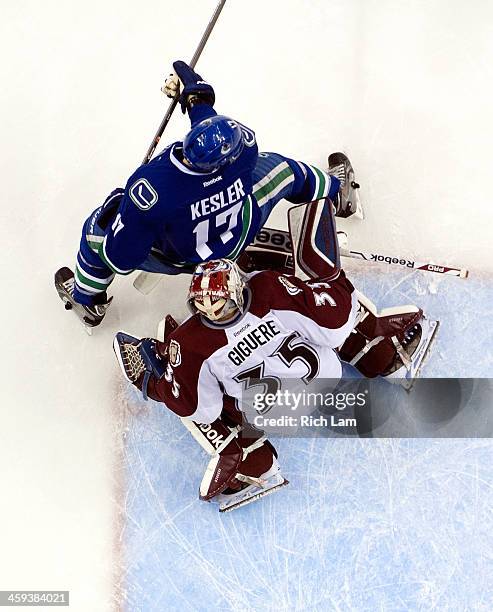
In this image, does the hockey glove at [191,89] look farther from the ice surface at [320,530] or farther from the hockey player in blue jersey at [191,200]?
the ice surface at [320,530]

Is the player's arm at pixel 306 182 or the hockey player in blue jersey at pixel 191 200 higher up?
the player's arm at pixel 306 182

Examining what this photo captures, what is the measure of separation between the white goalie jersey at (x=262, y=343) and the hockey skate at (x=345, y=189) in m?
0.73

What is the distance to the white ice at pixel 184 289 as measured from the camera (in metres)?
3.24

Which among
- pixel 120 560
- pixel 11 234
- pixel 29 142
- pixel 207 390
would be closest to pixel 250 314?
pixel 207 390

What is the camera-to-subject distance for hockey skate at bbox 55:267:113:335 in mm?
3459

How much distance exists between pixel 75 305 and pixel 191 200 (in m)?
1.07

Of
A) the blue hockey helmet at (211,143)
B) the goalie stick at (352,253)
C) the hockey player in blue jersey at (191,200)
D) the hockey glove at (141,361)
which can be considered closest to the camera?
the blue hockey helmet at (211,143)

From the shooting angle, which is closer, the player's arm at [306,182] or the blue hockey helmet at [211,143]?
the blue hockey helmet at [211,143]

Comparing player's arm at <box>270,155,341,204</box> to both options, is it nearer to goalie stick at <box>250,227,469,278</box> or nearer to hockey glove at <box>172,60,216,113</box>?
goalie stick at <box>250,227,469,278</box>

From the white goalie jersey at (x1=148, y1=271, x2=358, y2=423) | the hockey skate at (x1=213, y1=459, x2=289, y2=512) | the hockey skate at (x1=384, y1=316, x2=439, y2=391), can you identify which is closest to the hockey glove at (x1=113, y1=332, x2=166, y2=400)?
the white goalie jersey at (x1=148, y1=271, x2=358, y2=423)

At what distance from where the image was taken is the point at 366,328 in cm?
327

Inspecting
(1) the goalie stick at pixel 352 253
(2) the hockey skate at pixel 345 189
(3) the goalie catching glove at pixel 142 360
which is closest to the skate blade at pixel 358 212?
(2) the hockey skate at pixel 345 189

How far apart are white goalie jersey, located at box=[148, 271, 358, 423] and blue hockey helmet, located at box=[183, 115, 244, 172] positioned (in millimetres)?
484

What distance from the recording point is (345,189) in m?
3.57
